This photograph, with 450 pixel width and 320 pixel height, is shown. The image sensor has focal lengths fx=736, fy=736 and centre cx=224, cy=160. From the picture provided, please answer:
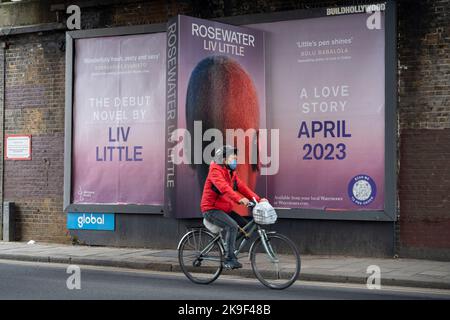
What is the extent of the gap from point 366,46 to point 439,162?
2418 millimetres

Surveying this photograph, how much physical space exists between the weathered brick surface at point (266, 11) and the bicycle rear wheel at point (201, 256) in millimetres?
4042

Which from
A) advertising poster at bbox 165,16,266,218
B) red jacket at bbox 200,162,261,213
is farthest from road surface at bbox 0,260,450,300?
advertising poster at bbox 165,16,266,218

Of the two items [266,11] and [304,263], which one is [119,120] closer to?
[266,11]

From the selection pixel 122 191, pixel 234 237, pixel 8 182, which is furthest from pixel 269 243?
pixel 8 182

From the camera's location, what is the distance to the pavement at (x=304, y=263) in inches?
419

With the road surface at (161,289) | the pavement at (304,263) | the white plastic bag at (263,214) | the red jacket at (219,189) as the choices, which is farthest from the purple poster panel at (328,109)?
the white plastic bag at (263,214)

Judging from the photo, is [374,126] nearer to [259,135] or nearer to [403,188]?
[403,188]

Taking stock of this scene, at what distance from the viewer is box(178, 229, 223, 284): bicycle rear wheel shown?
10.3 m

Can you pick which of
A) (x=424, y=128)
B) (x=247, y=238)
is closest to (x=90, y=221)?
(x=247, y=238)

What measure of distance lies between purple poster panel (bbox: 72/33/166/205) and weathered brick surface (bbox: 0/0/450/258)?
53 cm

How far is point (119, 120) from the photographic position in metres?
15.2

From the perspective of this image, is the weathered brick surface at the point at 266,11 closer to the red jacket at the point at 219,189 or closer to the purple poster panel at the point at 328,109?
the purple poster panel at the point at 328,109

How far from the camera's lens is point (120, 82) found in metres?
15.2

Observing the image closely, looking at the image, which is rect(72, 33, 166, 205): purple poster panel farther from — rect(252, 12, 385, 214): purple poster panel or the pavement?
rect(252, 12, 385, 214): purple poster panel
